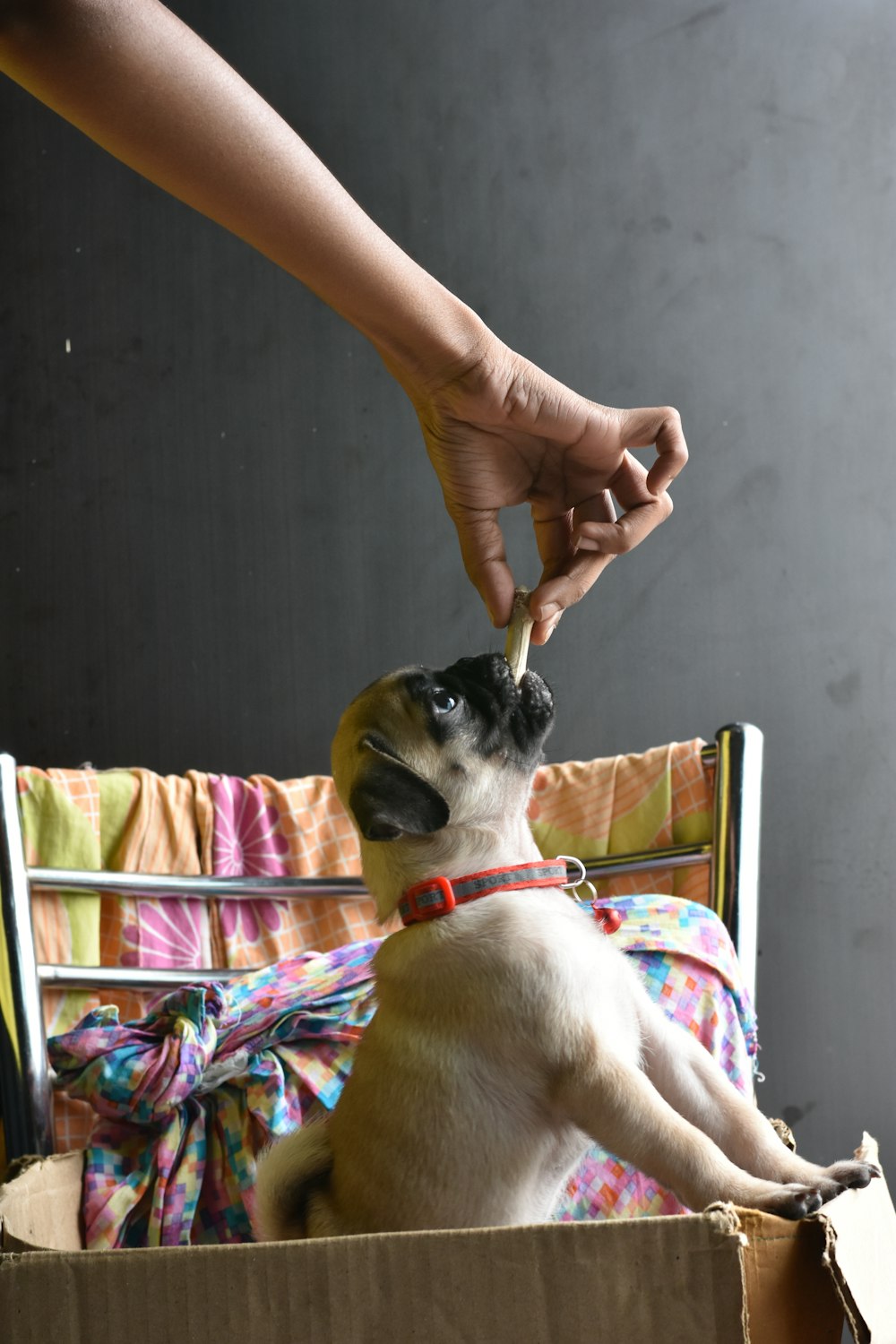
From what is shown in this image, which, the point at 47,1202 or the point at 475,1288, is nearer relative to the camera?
the point at 475,1288

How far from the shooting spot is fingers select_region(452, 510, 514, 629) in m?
1.44

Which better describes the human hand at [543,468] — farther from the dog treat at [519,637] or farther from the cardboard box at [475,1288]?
the cardboard box at [475,1288]

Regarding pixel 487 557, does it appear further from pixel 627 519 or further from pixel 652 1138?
pixel 652 1138

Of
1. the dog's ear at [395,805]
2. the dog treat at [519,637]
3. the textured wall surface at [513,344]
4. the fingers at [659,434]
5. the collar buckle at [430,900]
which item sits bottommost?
the collar buckle at [430,900]

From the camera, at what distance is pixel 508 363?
4.24 ft

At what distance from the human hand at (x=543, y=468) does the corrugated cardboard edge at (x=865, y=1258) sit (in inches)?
26.8

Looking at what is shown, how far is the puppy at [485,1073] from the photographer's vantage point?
1.07 metres

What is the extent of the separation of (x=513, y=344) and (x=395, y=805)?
1496mm

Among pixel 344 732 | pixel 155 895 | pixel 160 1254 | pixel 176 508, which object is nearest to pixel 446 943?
pixel 344 732

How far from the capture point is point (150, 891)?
189 centimetres

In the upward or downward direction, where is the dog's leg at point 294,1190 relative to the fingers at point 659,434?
downward

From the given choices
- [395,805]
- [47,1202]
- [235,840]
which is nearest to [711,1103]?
[395,805]

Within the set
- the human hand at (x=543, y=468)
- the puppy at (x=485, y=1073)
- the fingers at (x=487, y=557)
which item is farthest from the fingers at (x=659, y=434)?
the puppy at (x=485, y=1073)

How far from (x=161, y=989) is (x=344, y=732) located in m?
0.65
